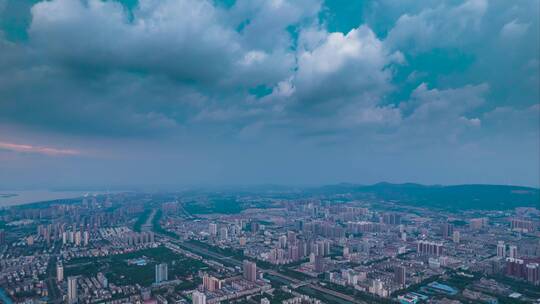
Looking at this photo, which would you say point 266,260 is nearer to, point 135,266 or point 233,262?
point 233,262

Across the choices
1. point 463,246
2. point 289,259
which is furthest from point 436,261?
point 289,259

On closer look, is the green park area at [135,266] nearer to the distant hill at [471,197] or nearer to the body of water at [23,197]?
the body of water at [23,197]

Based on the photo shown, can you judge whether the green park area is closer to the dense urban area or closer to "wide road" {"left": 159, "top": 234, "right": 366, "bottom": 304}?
the dense urban area

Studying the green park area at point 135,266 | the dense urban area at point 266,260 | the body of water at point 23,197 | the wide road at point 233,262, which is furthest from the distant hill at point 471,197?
the body of water at point 23,197

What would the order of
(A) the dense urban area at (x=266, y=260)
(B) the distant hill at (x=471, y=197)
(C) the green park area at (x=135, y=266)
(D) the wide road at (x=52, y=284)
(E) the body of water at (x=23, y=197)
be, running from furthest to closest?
(E) the body of water at (x=23, y=197), (B) the distant hill at (x=471, y=197), (C) the green park area at (x=135, y=266), (A) the dense urban area at (x=266, y=260), (D) the wide road at (x=52, y=284)

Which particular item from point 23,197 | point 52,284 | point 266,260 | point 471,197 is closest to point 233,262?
point 266,260

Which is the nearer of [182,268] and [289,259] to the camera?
[182,268]

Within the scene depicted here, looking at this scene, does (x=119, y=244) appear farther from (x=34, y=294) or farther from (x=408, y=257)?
(x=408, y=257)
